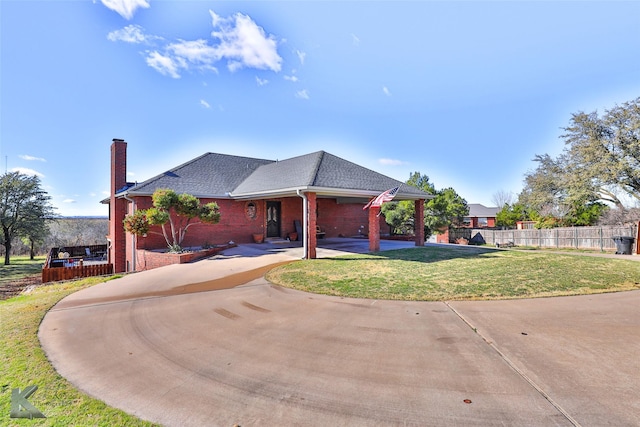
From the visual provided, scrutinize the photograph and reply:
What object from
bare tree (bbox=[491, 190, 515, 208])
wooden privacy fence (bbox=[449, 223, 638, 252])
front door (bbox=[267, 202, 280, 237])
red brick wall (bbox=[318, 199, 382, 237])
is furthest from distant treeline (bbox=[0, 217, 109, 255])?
bare tree (bbox=[491, 190, 515, 208])

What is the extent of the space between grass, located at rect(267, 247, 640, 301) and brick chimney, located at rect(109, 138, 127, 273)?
11.9 meters

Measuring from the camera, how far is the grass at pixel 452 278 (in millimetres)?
6488

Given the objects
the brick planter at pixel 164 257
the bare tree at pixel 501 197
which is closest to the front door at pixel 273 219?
the brick planter at pixel 164 257

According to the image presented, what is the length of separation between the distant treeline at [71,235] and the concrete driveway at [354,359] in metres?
35.9

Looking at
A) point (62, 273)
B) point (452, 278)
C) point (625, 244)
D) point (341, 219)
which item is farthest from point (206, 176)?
point (625, 244)

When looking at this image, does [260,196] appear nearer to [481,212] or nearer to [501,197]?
[481,212]

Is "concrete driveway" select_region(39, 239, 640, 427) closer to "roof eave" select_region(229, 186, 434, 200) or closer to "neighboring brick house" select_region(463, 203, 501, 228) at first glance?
"roof eave" select_region(229, 186, 434, 200)

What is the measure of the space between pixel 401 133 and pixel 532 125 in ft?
31.9

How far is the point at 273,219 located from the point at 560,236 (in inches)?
804

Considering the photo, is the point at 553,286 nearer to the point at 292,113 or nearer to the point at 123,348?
the point at 123,348

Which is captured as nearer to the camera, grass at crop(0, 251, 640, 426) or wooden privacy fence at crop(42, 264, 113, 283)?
grass at crop(0, 251, 640, 426)

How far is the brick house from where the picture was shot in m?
12.7

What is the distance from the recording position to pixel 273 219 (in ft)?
57.7

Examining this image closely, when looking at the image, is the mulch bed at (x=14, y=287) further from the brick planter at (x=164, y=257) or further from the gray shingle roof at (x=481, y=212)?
the gray shingle roof at (x=481, y=212)
